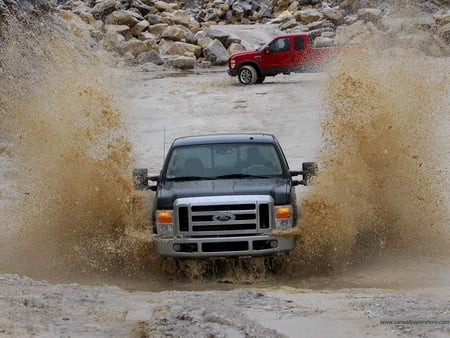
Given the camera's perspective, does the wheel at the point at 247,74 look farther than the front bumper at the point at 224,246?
Yes

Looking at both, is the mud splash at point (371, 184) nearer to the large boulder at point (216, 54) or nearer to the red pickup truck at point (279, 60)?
the red pickup truck at point (279, 60)

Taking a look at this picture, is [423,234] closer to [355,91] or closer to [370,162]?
[370,162]

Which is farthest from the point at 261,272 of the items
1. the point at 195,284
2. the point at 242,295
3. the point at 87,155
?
the point at 87,155

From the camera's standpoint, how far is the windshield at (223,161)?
418 inches

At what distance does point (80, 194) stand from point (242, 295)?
4788mm

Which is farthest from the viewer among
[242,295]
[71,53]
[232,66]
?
[232,66]

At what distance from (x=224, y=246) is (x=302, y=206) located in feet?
4.78

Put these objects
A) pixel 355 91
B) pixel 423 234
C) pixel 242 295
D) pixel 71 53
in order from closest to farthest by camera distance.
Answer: pixel 242 295
pixel 423 234
pixel 355 91
pixel 71 53

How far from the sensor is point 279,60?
32219mm

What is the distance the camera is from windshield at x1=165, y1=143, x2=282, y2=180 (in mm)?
10617

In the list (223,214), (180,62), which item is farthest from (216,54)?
(223,214)

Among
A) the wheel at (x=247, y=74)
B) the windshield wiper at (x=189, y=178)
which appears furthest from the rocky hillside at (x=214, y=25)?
the windshield wiper at (x=189, y=178)

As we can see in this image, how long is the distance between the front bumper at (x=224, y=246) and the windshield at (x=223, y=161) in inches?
42.9

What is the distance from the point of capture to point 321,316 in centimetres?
714
